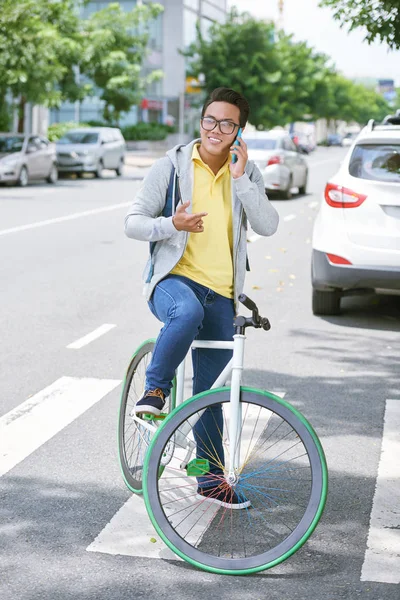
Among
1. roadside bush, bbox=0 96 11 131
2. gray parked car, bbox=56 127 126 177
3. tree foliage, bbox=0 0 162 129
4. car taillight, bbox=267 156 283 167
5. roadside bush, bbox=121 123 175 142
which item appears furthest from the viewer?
roadside bush, bbox=121 123 175 142

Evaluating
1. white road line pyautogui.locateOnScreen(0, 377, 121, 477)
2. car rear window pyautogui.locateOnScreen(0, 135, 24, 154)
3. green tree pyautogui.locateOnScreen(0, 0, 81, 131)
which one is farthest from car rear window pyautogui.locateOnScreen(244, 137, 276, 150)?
white road line pyautogui.locateOnScreen(0, 377, 121, 477)

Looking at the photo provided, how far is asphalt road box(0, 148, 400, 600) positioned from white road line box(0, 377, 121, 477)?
0.07ft

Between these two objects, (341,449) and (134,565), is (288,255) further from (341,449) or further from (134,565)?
(134,565)

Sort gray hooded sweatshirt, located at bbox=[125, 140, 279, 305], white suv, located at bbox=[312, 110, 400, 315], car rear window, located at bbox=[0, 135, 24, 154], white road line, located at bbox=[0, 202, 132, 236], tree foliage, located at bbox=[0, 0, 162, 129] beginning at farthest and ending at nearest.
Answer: tree foliage, located at bbox=[0, 0, 162, 129], car rear window, located at bbox=[0, 135, 24, 154], white road line, located at bbox=[0, 202, 132, 236], white suv, located at bbox=[312, 110, 400, 315], gray hooded sweatshirt, located at bbox=[125, 140, 279, 305]

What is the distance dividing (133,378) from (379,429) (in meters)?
1.82

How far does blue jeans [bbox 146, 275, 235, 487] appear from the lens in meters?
4.20

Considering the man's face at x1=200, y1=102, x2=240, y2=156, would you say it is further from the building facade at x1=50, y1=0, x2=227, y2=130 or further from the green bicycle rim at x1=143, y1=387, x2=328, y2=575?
the building facade at x1=50, y1=0, x2=227, y2=130

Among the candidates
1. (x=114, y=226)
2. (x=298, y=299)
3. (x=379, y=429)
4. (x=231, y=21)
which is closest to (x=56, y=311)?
(x=298, y=299)

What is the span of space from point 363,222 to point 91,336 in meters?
2.44

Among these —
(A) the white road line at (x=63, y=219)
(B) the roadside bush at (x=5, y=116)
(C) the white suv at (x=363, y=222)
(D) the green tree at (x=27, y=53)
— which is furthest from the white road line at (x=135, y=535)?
(B) the roadside bush at (x=5, y=116)

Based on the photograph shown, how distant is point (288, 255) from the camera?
589 inches

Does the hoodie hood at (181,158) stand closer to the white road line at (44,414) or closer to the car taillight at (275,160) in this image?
the white road line at (44,414)

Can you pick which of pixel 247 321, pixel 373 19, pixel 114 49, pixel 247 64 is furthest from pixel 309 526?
pixel 247 64

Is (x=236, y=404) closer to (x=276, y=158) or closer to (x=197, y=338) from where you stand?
(x=197, y=338)
